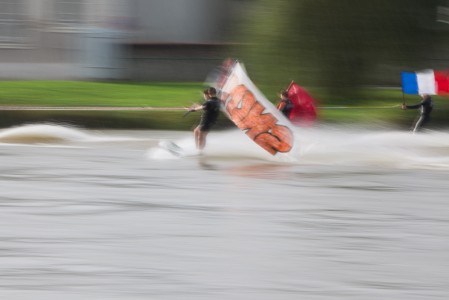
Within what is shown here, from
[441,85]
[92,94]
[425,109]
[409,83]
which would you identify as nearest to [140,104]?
[92,94]

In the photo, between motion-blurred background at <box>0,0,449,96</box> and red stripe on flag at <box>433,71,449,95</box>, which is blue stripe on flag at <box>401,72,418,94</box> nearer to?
red stripe on flag at <box>433,71,449,95</box>

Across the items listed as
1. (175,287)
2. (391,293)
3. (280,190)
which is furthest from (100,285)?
(280,190)

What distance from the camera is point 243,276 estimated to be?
31.1ft

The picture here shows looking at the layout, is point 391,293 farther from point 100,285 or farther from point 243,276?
point 100,285

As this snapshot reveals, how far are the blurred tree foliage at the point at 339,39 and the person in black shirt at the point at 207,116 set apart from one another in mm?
6844

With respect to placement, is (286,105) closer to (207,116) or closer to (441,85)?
(207,116)

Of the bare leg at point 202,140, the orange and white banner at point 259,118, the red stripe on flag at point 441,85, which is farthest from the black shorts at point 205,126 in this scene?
the red stripe on flag at point 441,85

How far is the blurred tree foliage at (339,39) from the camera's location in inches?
1067

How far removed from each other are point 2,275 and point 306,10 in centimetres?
1835

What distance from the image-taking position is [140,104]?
91.6 feet

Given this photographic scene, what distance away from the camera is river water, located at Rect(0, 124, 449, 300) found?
9219 millimetres

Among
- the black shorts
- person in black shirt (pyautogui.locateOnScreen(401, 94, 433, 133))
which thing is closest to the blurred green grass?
person in black shirt (pyautogui.locateOnScreen(401, 94, 433, 133))

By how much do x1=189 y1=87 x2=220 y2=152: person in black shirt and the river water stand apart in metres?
0.35

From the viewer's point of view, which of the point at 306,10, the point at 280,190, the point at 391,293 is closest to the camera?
the point at 391,293
